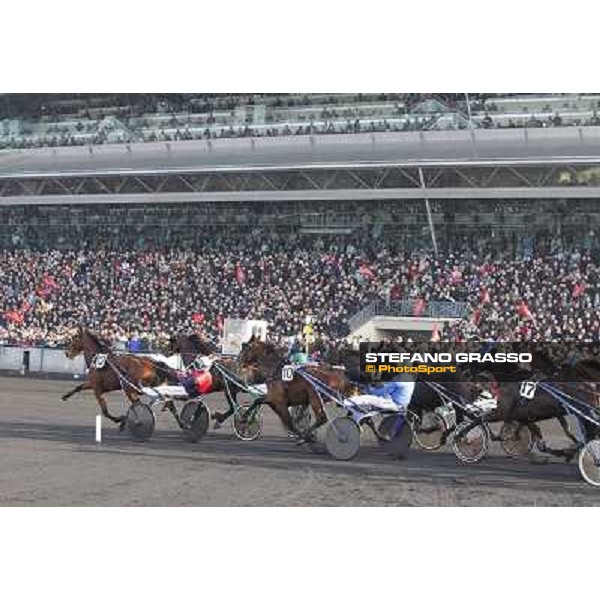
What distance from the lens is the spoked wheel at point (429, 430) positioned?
1318 cm

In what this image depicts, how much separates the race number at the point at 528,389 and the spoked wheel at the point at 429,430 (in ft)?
5.72

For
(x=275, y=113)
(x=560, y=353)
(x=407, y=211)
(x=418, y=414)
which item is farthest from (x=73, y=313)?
(x=560, y=353)

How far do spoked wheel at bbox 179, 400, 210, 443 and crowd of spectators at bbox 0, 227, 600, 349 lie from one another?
11.9 ft

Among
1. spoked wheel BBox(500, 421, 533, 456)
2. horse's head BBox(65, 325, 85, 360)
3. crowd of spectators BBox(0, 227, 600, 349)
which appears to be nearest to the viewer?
spoked wheel BBox(500, 421, 533, 456)

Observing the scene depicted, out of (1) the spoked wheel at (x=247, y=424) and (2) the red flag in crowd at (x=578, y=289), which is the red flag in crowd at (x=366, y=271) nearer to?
(2) the red flag in crowd at (x=578, y=289)

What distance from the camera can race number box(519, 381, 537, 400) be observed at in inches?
457

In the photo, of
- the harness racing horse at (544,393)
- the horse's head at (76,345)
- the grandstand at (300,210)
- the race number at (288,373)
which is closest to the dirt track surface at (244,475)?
the harness racing horse at (544,393)

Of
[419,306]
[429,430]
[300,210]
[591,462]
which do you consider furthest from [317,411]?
[300,210]

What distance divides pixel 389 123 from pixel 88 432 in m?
10.5

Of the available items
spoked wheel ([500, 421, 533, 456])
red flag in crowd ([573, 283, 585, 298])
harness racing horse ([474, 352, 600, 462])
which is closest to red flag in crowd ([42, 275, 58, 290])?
red flag in crowd ([573, 283, 585, 298])

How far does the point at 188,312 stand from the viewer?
63.7 feet

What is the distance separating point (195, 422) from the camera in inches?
546

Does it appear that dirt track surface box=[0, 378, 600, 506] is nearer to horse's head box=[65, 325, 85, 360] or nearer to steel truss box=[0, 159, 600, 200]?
horse's head box=[65, 325, 85, 360]

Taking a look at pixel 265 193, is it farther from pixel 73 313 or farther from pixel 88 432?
pixel 88 432
